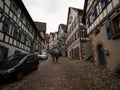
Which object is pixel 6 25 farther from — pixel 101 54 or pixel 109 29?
pixel 101 54

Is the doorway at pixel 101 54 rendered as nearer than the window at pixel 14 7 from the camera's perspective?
Yes

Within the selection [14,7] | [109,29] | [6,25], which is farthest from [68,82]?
[14,7]

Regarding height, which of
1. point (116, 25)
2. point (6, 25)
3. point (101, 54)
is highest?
point (6, 25)

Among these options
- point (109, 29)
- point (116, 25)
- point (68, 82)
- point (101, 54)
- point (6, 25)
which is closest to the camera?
point (68, 82)

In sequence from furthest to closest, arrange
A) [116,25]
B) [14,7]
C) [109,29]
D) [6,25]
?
[14,7], [6,25], [109,29], [116,25]

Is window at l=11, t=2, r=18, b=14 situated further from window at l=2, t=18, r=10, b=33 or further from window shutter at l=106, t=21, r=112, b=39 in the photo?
window shutter at l=106, t=21, r=112, b=39

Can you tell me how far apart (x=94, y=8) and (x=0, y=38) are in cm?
1061

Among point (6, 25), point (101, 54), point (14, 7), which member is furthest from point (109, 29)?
point (14, 7)

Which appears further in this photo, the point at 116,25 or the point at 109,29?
the point at 109,29

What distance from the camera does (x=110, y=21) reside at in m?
8.36

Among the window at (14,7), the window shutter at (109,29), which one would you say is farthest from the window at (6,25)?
the window shutter at (109,29)

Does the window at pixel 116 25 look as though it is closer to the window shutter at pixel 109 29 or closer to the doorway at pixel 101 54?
the window shutter at pixel 109 29

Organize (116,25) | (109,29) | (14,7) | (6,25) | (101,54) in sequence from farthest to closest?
(14,7) → (101,54) → (6,25) → (109,29) → (116,25)

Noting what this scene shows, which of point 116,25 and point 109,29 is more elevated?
point 116,25
